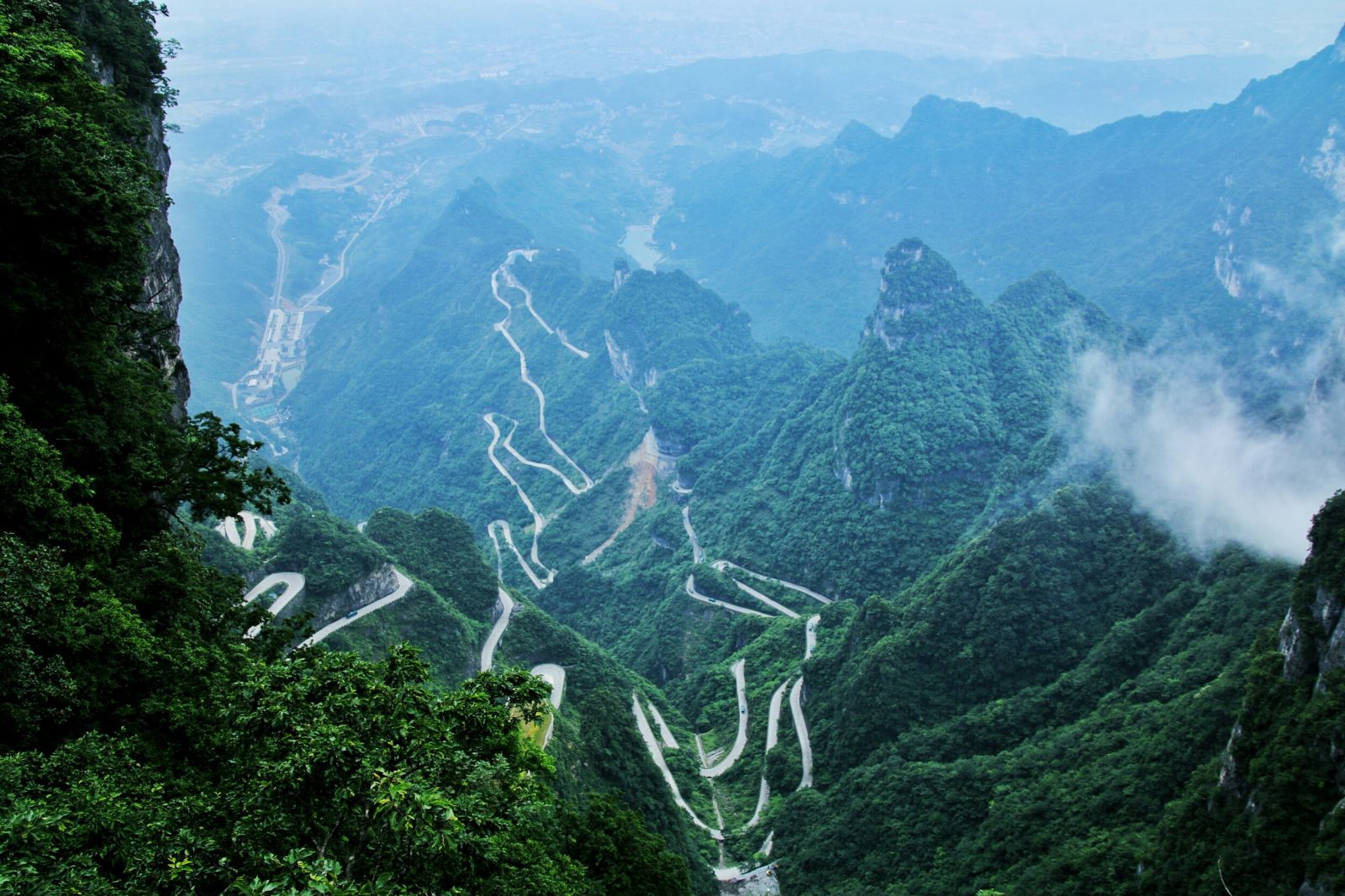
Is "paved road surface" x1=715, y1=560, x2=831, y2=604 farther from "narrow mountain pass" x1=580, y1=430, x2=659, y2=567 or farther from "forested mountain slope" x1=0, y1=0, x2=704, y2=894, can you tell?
"forested mountain slope" x1=0, y1=0, x2=704, y2=894

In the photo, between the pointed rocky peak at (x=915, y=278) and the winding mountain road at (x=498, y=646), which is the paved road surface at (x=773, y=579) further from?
the pointed rocky peak at (x=915, y=278)

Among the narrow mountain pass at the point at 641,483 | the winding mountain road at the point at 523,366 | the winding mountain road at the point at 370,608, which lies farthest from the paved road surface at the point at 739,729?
the winding mountain road at the point at 523,366

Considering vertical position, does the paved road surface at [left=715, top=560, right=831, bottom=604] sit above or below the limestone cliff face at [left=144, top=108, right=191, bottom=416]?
above

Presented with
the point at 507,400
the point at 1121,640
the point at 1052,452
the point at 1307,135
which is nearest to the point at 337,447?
the point at 507,400

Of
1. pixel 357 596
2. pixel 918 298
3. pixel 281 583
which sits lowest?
pixel 281 583

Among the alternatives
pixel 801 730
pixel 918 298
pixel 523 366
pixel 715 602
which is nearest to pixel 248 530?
pixel 801 730

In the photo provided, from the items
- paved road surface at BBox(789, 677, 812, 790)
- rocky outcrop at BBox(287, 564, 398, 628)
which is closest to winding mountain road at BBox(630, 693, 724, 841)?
paved road surface at BBox(789, 677, 812, 790)

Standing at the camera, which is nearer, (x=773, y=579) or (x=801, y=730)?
(x=801, y=730)

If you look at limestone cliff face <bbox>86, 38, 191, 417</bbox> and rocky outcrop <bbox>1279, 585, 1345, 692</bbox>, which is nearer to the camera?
limestone cliff face <bbox>86, 38, 191, 417</bbox>

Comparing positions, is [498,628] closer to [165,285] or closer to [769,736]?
[769,736]
